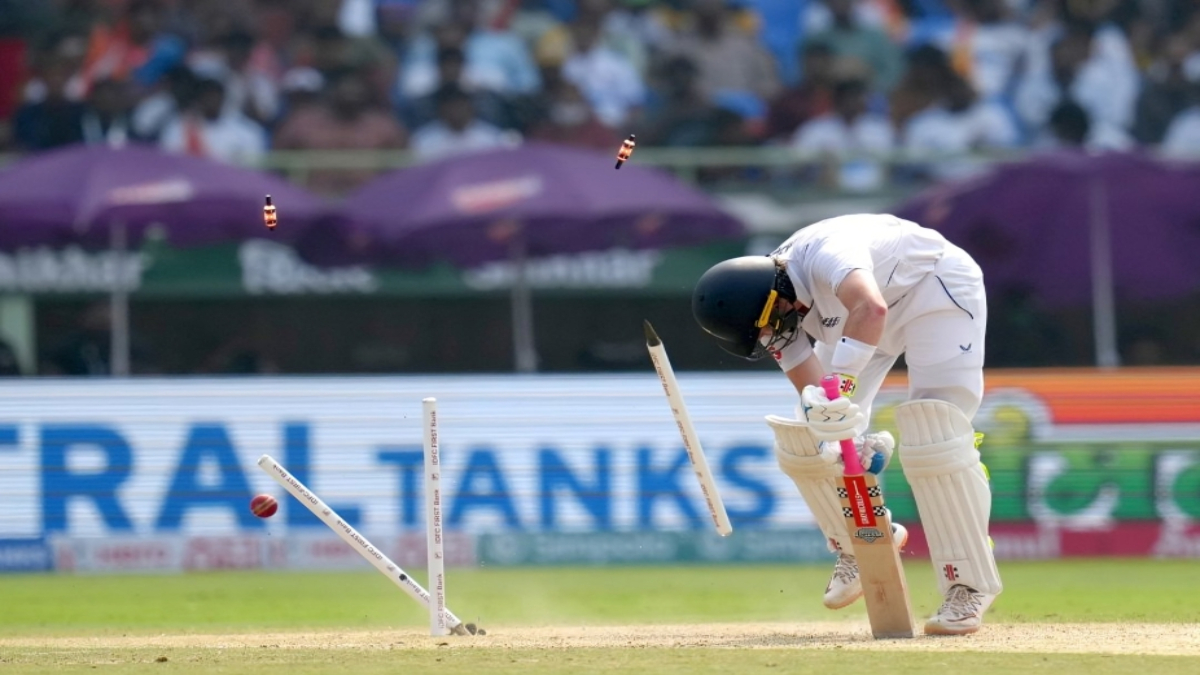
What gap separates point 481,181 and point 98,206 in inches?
106

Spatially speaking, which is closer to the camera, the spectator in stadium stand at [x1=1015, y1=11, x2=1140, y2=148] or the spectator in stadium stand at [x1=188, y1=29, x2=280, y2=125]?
the spectator in stadium stand at [x1=188, y1=29, x2=280, y2=125]

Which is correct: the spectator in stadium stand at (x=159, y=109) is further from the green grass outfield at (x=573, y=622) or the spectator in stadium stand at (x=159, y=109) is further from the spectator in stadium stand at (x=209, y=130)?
the green grass outfield at (x=573, y=622)

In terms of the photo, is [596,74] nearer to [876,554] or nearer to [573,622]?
[573,622]

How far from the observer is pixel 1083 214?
14.7 meters

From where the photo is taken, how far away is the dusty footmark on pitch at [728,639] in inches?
262

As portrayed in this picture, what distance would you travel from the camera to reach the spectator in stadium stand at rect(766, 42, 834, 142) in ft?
53.2

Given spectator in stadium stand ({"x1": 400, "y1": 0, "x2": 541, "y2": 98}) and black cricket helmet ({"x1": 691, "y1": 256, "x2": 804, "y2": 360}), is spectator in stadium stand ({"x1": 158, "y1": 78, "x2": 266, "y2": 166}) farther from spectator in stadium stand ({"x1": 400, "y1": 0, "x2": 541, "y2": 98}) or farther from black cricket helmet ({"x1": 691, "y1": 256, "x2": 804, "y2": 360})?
black cricket helmet ({"x1": 691, "y1": 256, "x2": 804, "y2": 360})

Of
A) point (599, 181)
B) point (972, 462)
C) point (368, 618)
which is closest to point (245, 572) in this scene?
point (368, 618)

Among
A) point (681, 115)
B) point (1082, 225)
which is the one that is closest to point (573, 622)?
point (1082, 225)

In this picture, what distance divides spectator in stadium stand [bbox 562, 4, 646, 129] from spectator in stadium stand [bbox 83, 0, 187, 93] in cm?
328

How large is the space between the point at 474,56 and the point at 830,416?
34.0 ft

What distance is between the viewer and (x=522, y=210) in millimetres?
13867

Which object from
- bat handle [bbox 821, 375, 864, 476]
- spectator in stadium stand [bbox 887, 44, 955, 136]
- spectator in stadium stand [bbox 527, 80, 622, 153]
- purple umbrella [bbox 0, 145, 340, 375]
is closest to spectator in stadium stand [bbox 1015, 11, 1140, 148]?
spectator in stadium stand [bbox 887, 44, 955, 136]

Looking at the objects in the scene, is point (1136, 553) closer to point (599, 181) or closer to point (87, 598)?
point (599, 181)
